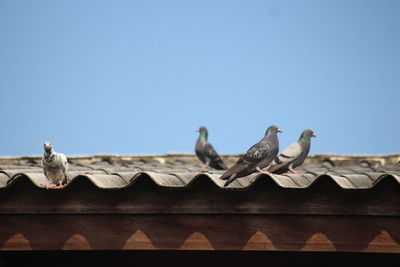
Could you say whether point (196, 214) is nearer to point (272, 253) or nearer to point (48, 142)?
point (272, 253)

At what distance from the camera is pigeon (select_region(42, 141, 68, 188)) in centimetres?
394

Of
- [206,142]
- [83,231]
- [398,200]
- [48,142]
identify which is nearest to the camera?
[398,200]

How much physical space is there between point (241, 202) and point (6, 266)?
1.47m

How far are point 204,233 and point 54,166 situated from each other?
134cm

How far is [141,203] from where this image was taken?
3225 millimetres

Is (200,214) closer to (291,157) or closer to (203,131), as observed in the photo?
(291,157)

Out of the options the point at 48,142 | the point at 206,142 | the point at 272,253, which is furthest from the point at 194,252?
the point at 206,142

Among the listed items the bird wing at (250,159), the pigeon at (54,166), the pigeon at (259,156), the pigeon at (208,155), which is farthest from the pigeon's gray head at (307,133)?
the pigeon at (54,166)

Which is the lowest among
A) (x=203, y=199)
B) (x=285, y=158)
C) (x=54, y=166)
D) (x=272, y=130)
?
(x=203, y=199)

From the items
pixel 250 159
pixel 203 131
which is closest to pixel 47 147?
pixel 250 159

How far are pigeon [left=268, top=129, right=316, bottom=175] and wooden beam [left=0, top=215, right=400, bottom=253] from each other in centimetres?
243

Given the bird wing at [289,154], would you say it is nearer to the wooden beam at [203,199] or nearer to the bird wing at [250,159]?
the bird wing at [250,159]

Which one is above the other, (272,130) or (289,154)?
(272,130)

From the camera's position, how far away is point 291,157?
5.92m
